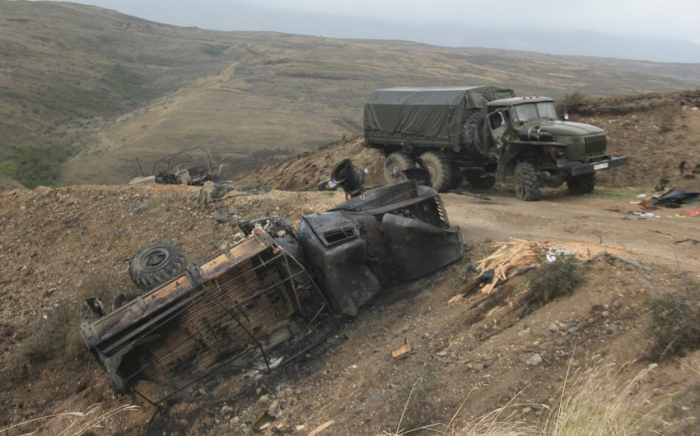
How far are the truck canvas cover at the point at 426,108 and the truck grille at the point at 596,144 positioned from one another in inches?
112

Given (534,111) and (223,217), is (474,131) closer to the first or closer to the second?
(534,111)

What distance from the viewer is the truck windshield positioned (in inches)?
474

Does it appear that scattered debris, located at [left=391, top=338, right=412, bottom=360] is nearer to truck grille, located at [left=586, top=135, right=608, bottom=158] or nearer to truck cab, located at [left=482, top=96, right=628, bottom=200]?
truck cab, located at [left=482, top=96, right=628, bottom=200]

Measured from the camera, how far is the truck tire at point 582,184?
11.6 meters

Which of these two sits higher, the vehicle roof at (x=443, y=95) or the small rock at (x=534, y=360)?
the vehicle roof at (x=443, y=95)

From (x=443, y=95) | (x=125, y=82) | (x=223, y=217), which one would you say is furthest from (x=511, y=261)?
(x=125, y=82)

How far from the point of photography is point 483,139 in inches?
497

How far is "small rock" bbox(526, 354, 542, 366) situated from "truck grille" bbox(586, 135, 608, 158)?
24.4 feet

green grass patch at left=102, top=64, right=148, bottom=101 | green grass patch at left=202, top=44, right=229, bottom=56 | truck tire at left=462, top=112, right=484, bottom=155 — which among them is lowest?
green grass patch at left=102, top=64, right=148, bottom=101

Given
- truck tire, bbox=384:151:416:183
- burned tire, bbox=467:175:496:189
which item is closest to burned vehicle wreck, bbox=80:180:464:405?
truck tire, bbox=384:151:416:183

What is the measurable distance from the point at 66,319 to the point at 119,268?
67.7 inches

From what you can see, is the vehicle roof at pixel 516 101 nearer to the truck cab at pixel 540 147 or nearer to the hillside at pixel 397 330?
the truck cab at pixel 540 147

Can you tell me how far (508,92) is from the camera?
550 inches

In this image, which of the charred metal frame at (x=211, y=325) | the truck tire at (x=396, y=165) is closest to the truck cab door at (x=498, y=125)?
the truck tire at (x=396, y=165)
